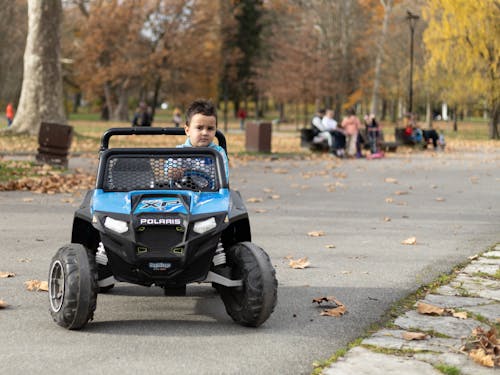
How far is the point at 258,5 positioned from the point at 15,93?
2699cm

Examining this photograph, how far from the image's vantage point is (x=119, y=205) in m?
5.79

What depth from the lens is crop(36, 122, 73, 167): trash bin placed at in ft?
65.4

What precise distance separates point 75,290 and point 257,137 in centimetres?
2335

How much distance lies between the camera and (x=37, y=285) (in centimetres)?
705

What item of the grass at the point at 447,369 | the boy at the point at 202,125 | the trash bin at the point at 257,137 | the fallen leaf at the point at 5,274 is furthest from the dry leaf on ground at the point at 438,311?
the trash bin at the point at 257,137

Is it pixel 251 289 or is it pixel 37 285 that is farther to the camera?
pixel 37 285

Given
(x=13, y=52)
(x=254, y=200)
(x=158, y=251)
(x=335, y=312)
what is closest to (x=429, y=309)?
(x=335, y=312)

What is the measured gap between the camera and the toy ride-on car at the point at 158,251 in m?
5.59

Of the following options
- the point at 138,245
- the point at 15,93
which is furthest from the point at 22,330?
the point at 15,93

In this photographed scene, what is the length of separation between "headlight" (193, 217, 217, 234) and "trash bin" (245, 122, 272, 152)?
22660mm

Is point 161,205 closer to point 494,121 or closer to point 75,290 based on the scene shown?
point 75,290

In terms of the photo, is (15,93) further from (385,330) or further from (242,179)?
(385,330)

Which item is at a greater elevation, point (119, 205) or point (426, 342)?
point (119, 205)

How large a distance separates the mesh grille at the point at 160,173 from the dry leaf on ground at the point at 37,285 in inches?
46.6
